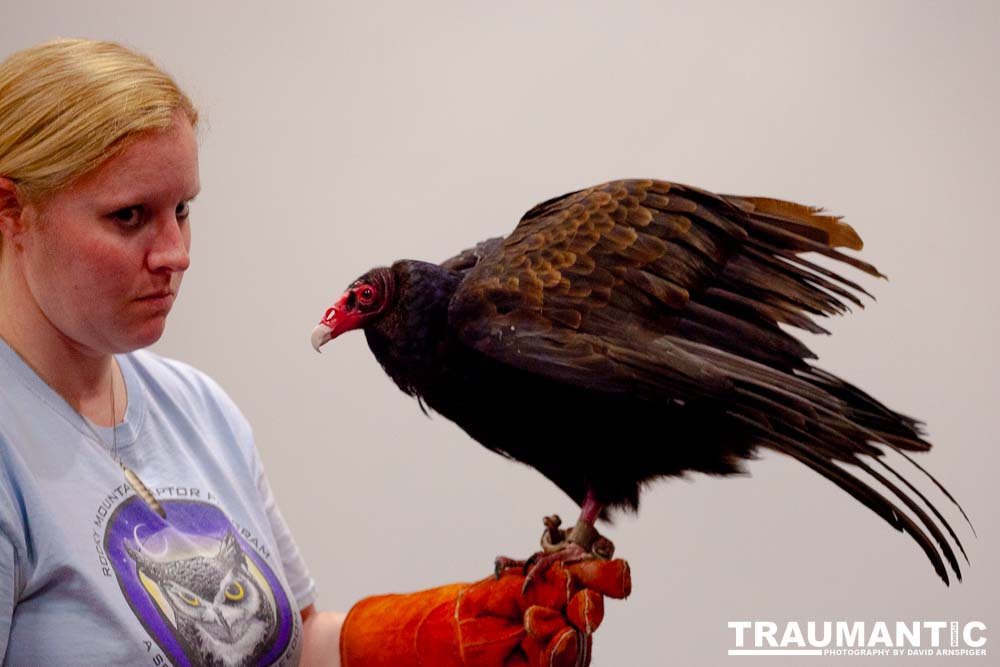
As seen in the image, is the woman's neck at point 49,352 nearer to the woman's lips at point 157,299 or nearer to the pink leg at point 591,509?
the woman's lips at point 157,299

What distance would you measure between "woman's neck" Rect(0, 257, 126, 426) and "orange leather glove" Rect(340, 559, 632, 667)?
482 mm

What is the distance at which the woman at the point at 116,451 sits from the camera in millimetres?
1037

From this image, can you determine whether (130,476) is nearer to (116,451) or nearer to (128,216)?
(116,451)

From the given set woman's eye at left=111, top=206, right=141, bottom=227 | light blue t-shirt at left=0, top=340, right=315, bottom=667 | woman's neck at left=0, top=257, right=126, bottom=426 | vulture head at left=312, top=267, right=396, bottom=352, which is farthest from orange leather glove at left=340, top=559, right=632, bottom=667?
woman's eye at left=111, top=206, right=141, bottom=227

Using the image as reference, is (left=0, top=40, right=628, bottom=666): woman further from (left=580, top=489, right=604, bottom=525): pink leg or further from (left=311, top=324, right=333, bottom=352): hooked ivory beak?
(left=311, top=324, right=333, bottom=352): hooked ivory beak

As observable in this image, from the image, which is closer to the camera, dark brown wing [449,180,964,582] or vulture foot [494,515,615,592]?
dark brown wing [449,180,964,582]

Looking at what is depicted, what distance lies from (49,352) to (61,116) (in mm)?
281

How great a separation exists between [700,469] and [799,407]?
166 mm

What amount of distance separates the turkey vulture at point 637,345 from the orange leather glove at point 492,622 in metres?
0.07

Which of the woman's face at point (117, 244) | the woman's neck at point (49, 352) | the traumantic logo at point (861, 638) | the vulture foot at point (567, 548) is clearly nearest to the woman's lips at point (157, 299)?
the woman's face at point (117, 244)

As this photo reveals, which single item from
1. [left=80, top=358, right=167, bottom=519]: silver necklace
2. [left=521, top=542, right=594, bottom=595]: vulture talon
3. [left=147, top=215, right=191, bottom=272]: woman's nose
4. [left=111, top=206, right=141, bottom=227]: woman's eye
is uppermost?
[left=111, top=206, right=141, bottom=227]: woman's eye

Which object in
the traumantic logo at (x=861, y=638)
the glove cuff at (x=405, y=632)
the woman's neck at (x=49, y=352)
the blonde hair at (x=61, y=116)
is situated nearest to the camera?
the blonde hair at (x=61, y=116)

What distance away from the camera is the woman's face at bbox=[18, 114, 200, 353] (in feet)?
3.48

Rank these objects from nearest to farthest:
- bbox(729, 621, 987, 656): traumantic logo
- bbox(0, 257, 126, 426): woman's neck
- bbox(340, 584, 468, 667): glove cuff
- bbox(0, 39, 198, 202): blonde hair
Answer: bbox(0, 39, 198, 202): blonde hair
bbox(0, 257, 126, 426): woman's neck
bbox(340, 584, 468, 667): glove cuff
bbox(729, 621, 987, 656): traumantic logo
